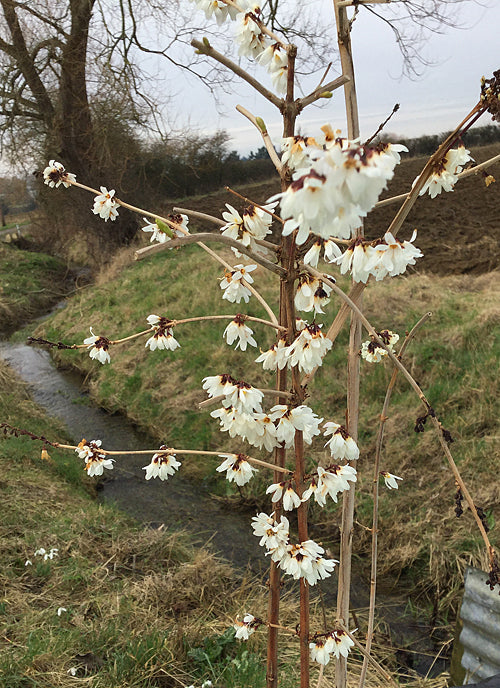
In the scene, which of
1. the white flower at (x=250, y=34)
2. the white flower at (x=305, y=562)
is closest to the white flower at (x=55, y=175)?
the white flower at (x=250, y=34)

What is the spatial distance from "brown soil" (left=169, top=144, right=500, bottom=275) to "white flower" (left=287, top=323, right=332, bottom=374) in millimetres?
5855

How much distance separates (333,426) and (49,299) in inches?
463

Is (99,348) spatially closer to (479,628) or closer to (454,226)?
(479,628)

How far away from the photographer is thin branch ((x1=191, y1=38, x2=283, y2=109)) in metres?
0.88

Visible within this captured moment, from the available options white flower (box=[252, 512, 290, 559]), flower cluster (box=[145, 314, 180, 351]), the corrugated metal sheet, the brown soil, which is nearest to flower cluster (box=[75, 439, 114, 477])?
flower cluster (box=[145, 314, 180, 351])

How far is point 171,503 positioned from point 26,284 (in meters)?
9.03

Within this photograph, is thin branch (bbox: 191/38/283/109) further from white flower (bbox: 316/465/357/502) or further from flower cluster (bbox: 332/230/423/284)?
white flower (bbox: 316/465/357/502)

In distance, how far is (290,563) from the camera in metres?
1.06

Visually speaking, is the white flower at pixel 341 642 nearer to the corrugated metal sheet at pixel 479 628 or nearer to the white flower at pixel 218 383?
the white flower at pixel 218 383

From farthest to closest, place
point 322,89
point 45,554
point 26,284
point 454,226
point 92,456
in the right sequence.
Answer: point 26,284
point 454,226
point 45,554
point 92,456
point 322,89

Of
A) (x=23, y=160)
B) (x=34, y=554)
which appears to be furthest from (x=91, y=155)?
(x=34, y=554)

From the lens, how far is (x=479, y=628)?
2168 mm

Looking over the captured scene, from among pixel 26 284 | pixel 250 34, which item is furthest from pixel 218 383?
pixel 26 284

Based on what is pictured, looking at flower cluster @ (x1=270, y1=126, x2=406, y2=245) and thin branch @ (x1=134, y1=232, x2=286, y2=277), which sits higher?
flower cluster @ (x1=270, y1=126, x2=406, y2=245)
